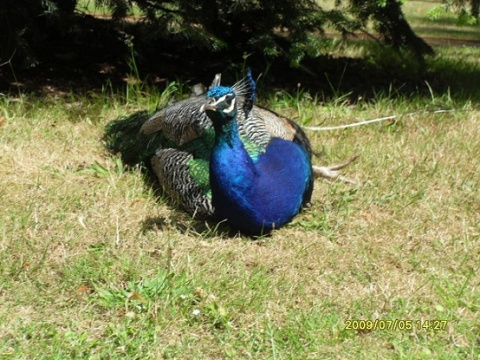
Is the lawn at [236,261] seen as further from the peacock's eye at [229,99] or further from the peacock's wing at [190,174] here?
the peacock's eye at [229,99]

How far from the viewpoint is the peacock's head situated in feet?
11.1

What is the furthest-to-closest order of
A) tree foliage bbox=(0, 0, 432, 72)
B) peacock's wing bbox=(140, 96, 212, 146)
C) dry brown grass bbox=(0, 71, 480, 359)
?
tree foliage bbox=(0, 0, 432, 72) < peacock's wing bbox=(140, 96, 212, 146) < dry brown grass bbox=(0, 71, 480, 359)

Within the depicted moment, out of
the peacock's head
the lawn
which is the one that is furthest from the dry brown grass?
the peacock's head

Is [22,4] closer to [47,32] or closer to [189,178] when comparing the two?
[47,32]

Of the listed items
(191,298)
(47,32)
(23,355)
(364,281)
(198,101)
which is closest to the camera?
(23,355)

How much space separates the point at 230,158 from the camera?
3.49 metres

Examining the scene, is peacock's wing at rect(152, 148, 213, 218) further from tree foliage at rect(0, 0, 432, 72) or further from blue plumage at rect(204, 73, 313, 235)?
tree foliage at rect(0, 0, 432, 72)

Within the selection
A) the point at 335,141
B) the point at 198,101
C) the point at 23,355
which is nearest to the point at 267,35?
the point at 335,141

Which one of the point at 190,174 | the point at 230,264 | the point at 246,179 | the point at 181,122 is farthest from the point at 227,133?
the point at 181,122

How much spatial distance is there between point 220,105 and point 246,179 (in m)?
0.37

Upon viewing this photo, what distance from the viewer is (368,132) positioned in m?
5.20

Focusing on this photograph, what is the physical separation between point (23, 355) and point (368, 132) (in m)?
3.10
